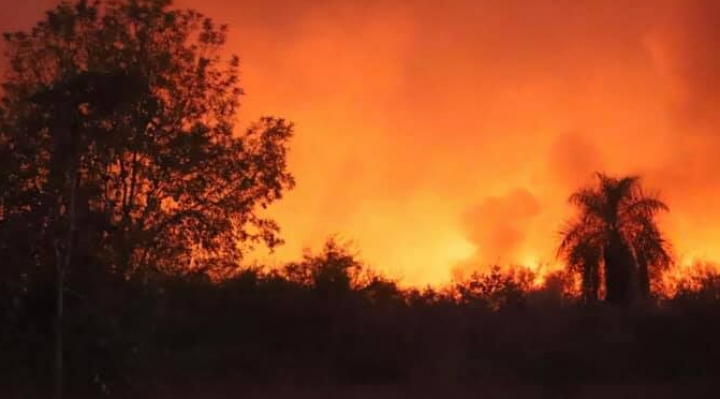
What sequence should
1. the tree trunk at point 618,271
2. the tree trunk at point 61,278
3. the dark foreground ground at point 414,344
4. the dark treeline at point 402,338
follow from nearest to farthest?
the tree trunk at point 61,278 < the dark foreground ground at point 414,344 < the dark treeline at point 402,338 < the tree trunk at point 618,271

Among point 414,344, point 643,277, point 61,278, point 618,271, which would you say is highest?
point 618,271

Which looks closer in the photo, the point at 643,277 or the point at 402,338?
the point at 402,338

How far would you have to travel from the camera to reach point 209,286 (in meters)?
37.6

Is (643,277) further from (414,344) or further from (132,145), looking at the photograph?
(132,145)

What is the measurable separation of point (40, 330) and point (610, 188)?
78.4 feet

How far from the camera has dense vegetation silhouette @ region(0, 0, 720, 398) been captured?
22781 millimetres

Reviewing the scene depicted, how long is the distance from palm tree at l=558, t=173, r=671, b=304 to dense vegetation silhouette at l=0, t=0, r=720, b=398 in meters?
0.08

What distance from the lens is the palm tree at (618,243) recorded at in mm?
39625

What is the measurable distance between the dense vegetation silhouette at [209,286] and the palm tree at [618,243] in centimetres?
8

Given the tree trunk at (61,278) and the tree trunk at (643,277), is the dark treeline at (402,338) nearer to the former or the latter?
the tree trunk at (643,277)

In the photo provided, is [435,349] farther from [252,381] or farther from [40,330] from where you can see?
[40,330]

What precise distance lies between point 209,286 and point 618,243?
15.9m

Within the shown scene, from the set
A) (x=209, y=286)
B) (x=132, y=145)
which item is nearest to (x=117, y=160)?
(x=132, y=145)

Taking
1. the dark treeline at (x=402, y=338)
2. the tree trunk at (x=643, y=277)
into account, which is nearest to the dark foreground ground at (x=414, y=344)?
the dark treeline at (x=402, y=338)
